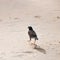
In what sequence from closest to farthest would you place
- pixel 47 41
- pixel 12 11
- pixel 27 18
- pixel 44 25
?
pixel 47 41
pixel 44 25
pixel 27 18
pixel 12 11

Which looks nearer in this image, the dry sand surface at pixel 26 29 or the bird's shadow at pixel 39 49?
the dry sand surface at pixel 26 29

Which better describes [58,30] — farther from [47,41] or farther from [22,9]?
[22,9]

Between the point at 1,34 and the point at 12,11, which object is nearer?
the point at 1,34

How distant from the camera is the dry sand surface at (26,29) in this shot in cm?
959

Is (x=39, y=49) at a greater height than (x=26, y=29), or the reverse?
(x=26, y=29)

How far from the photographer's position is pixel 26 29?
40.0 ft

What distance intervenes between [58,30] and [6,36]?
198cm

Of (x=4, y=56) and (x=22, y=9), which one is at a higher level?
(x=22, y=9)

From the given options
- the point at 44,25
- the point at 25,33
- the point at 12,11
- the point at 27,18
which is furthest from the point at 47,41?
the point at 12,11

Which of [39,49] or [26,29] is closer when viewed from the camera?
[39,49]

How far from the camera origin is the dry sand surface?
377 inches

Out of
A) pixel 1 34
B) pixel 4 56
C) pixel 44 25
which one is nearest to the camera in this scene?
pixel 4 56

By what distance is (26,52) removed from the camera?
9664 mm

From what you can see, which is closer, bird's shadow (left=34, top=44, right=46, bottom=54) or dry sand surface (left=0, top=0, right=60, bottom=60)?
dry sand surface (left=0, top=0, right=60, bottom=60)
